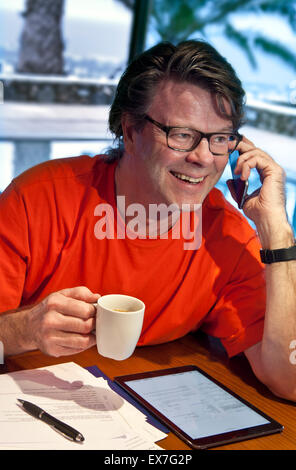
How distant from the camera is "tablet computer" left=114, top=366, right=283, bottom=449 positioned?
1063 millimetres

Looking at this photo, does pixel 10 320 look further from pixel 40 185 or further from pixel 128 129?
pixel 128 129

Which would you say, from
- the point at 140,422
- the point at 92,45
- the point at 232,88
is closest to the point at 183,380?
the point at 140,422

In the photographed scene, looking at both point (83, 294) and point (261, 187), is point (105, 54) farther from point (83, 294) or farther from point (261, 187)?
point (83, 294)

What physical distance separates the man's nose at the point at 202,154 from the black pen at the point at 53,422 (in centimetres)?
69

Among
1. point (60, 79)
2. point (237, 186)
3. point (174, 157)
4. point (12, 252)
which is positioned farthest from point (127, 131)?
point (60, 79)

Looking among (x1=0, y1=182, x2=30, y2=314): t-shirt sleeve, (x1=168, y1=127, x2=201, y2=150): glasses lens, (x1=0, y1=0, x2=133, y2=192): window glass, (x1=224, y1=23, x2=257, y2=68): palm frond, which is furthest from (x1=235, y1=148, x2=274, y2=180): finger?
(x1=0, y1=0, x2=133, y2=192): window glass

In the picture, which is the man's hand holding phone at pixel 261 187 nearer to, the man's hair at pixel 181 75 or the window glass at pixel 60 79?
the man's hair at pixel 181 75

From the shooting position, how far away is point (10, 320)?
1234 mm

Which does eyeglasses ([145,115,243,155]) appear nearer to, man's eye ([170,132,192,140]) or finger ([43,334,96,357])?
man's eye ([170,132,192,140])

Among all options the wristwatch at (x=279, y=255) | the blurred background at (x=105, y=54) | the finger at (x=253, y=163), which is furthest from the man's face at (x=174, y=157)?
the blurred background at (x=105, y=54)

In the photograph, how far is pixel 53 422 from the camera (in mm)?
1009

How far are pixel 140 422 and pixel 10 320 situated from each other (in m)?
0.37

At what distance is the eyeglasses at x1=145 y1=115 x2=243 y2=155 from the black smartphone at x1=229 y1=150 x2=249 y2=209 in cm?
19

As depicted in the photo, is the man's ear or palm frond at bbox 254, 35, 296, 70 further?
palm frond at bbox 254, 35, 296, 70
